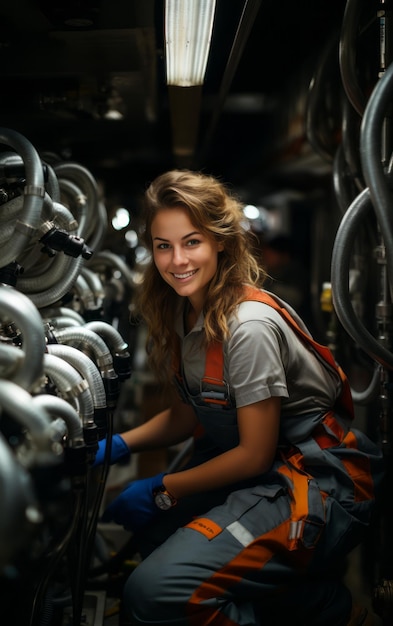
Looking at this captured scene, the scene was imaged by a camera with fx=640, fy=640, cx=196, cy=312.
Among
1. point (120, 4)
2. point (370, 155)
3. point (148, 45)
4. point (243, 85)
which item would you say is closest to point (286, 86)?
point (243, 85)

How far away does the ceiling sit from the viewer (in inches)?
85.5

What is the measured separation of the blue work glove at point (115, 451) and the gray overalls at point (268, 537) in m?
0.37

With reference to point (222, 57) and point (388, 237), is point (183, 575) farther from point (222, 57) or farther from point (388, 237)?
point (222, 57)

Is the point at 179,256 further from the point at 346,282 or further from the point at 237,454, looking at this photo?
the point at 237,454

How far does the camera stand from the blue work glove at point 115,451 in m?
2.22

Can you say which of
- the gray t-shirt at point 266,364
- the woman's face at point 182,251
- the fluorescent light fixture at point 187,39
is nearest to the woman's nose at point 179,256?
the woman's face at point 182,251

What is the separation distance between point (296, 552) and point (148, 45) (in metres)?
1.96

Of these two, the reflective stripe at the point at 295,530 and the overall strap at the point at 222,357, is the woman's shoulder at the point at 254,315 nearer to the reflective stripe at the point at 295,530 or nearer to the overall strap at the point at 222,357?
the overall strap at the point at 222,357

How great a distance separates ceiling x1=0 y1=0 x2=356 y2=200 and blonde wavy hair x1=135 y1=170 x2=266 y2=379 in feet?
1.71

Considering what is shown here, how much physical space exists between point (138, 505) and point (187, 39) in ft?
4.87

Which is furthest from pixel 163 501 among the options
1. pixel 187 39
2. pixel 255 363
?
pixel 187 39

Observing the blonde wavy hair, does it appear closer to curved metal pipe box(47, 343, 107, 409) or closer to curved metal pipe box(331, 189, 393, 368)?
curved metal pipe box(331, 189, 393, 368)

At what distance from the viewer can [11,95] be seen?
107 inches

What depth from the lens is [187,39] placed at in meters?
1.99
